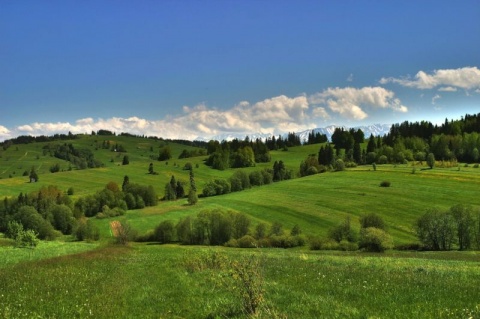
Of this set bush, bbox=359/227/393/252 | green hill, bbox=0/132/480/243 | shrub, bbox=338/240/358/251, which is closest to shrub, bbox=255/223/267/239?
green hill, bbox=0/132/480/243

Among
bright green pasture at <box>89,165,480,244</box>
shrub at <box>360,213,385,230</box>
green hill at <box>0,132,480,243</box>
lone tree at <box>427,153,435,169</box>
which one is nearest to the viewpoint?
shrub at <box>360,213,385,230</box>

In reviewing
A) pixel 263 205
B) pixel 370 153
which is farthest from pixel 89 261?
pixel 370 153

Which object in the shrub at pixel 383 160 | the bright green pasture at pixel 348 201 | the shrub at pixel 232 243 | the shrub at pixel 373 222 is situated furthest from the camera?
the shrub at pixel 383 160

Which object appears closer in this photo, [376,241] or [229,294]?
[229,294]

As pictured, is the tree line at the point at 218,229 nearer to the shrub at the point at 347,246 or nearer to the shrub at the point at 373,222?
the shrub at the point at 373,222

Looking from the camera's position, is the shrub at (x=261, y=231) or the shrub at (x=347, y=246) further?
the shrub at (x=261, y=231)

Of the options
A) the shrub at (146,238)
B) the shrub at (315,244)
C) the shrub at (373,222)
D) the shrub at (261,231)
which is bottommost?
the shrub at (146,238)

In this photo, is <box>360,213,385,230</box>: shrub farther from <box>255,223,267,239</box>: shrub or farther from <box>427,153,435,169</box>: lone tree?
<box>427,153,435,169</box>: lone tree

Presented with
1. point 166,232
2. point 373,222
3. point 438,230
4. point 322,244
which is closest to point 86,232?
point 166,232

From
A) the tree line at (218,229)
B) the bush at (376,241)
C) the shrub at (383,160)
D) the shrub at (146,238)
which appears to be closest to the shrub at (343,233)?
the tree line at (218,229)

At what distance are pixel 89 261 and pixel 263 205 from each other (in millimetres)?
95833

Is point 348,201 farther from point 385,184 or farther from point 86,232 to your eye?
point 86,232

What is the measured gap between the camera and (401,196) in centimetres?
11781

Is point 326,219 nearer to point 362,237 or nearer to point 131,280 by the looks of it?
point 362,237
